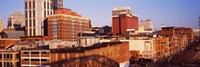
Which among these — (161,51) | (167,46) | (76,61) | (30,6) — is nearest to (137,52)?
(161,51)

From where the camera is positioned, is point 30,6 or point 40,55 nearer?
point 40,55

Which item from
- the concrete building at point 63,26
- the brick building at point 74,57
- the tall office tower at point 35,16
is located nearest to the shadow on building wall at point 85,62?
the brick building at point 74,57

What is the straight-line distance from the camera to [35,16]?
553 ft

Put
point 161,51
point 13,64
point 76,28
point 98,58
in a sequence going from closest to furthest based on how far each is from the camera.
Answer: point 98,58 < point 13,64 < point 161,51 < point 76,28

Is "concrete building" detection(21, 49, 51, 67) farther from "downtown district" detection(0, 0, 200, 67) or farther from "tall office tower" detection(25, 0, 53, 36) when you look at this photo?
"tall office tower" detection(25, 0, 53, 36)

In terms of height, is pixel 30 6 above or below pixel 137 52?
above

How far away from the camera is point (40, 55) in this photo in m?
48.7

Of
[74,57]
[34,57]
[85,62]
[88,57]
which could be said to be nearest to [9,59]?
[34,57]

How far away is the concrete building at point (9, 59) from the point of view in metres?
52.9

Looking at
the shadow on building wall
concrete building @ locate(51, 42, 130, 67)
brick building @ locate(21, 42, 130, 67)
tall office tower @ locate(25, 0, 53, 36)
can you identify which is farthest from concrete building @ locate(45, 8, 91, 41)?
the shadow on building wall

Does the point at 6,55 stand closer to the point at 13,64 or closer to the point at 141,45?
the point at 13,64

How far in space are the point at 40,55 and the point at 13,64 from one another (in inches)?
307

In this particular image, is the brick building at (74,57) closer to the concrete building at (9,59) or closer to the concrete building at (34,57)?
the concrete building at (34,57)

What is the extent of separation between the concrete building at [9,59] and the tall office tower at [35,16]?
11254cm
